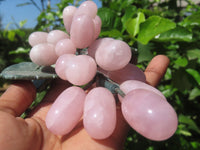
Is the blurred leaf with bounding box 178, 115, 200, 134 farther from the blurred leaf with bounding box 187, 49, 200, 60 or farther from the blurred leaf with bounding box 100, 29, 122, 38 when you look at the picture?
the blurred leaf with bounding box 100, 29, 122, 38

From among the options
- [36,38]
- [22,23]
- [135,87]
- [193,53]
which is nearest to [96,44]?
[135,87]

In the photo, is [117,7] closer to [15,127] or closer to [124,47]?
[124,47]

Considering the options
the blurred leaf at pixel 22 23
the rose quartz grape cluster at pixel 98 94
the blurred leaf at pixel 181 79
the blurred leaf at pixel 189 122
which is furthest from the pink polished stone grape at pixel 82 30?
the blurred leaf at pixel 22 23

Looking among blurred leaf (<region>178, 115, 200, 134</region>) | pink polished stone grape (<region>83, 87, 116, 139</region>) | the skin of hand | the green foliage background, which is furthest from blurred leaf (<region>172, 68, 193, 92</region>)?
pink polished stone grape (<region>83, 87, 116, 139</region>)

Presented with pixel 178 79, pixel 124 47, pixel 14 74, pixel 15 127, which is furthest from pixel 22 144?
pixel 178 79

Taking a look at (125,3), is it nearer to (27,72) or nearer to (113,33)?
(113,33)
